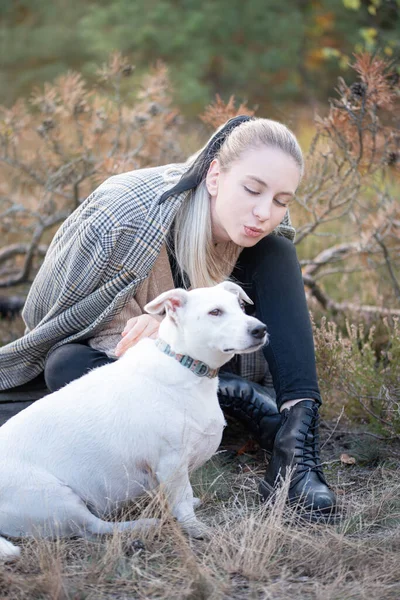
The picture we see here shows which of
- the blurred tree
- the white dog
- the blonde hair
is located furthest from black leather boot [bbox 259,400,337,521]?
the blurred tree

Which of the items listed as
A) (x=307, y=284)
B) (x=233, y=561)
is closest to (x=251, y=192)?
(x=233, y=561)

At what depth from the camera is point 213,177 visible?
306 cm

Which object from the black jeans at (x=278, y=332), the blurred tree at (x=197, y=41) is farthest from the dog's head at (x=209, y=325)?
the blurred tree at (x=197, y=41)

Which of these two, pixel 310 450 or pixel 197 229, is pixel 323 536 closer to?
pixel 310 450

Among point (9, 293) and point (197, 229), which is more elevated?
point (197, 229)

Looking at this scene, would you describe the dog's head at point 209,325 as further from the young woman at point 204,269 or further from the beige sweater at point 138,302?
the beige sweater at point 138,302

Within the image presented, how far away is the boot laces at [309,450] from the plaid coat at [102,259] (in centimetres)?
86

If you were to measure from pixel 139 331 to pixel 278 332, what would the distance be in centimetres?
57

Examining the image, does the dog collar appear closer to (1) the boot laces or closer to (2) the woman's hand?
(2) the woman's hand

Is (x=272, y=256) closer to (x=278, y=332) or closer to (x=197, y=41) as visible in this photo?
(x=278, y=332)

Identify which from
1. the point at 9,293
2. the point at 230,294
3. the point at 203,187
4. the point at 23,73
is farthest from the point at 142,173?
the point at 23,73

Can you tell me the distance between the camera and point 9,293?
5.75 m

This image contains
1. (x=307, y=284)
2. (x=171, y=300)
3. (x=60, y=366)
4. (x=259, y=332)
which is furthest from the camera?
(x=307, y=284)

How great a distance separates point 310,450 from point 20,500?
1099 millimetres
